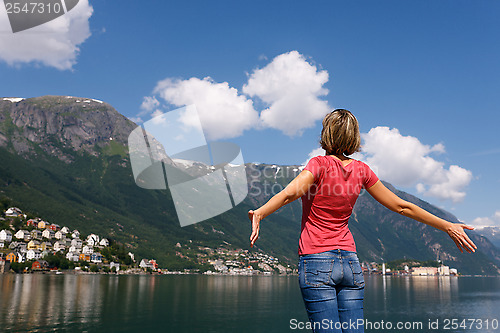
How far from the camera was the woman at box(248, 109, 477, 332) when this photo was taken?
9.05ft

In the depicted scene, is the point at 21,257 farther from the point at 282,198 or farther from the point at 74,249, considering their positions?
the point at 282,198

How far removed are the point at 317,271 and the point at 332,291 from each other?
0.18 metres

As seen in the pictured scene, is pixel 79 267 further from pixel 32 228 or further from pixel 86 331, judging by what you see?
pixel 86 331

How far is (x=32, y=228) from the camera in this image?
187m

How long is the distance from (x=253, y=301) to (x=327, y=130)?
4356 inches

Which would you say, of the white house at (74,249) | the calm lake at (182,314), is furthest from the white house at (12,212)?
the calm lake at (182,314)

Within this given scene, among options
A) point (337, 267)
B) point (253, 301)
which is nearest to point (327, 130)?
point (337, 267)

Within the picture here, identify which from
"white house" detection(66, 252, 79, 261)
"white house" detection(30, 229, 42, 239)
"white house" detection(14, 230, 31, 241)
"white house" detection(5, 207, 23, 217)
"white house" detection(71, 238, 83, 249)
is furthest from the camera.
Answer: "white house" detection(5, 207, 23, 217)

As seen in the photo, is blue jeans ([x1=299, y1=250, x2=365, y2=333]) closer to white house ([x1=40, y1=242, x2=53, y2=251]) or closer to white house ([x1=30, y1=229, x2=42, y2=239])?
white house ([x1=40, y1=242, x2=53, y2=251])

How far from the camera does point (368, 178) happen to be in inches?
128

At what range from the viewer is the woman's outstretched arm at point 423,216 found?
3.12 m

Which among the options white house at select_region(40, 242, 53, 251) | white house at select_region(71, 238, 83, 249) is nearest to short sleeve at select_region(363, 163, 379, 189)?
white house at select_region(40, 242, 53, 251)

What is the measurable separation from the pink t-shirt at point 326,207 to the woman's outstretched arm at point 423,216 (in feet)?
1.25

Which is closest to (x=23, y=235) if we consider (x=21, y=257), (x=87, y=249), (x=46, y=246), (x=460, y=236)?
(x=46, y=246)
